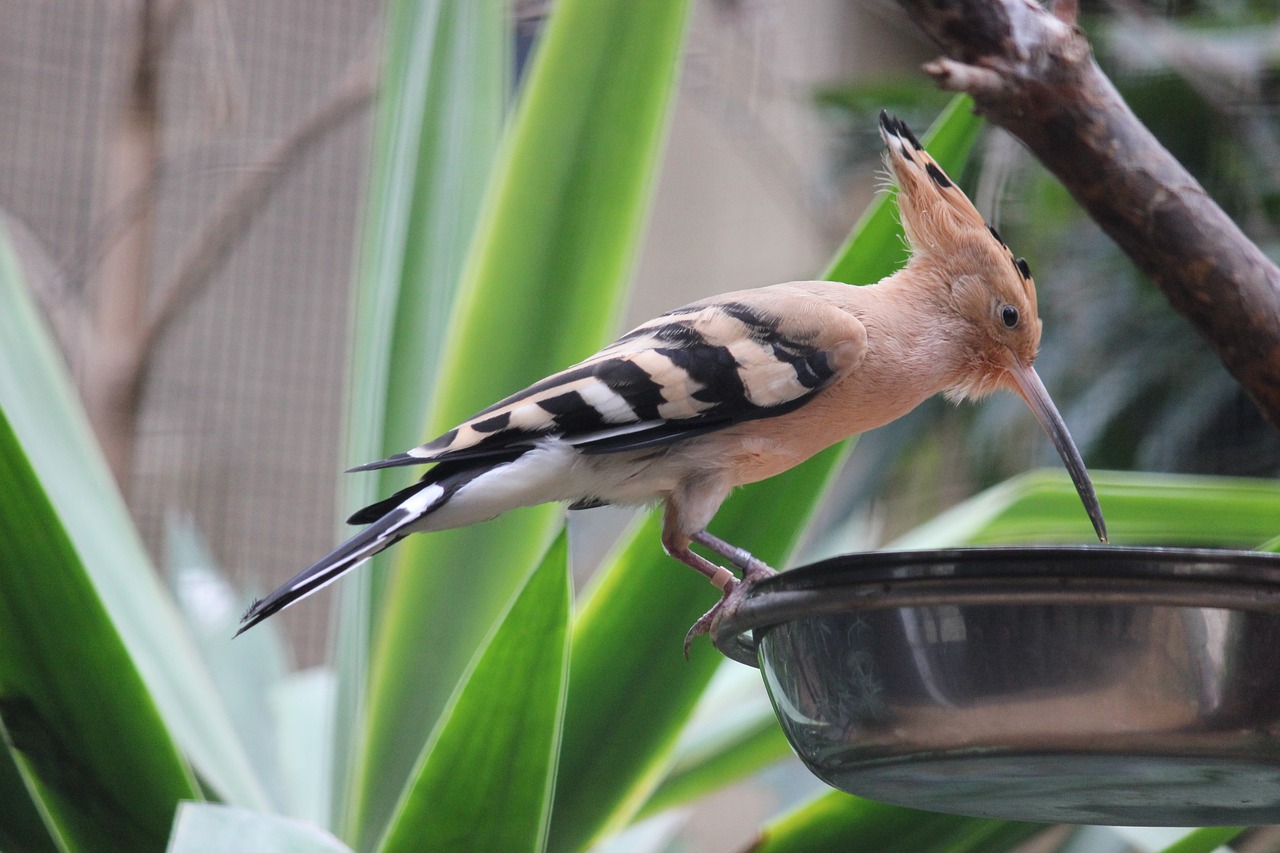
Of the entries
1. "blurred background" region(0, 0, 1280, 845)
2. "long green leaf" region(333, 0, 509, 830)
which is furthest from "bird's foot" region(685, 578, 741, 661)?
"blurred background" region(0, 0, 1280, 845)

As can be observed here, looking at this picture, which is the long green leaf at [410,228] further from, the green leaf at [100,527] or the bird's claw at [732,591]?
the bird's claw at [732,591]

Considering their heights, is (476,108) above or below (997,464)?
above

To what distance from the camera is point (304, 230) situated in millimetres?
3525

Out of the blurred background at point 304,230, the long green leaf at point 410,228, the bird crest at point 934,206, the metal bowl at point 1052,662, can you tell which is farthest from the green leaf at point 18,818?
the blurred background at point 304,230

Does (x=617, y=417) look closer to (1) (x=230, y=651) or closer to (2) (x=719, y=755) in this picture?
(2) (x=719, y=755)

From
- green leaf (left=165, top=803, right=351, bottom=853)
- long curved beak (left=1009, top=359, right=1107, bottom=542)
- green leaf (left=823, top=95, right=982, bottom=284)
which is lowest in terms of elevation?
green leaf (left=165, top=803, right=351, bottom=853)

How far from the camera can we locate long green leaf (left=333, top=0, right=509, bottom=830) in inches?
56.1

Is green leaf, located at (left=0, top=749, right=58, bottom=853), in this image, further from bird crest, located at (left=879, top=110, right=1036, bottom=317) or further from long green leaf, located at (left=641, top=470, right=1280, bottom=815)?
bird crest, located at (left=879, top=110, right=1036, bottom=317)

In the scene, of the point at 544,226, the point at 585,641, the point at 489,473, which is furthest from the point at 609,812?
the point at 544,226

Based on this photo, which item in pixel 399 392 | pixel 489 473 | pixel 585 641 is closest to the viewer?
pixel 489 473

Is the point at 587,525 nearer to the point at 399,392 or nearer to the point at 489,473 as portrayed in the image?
the point at 399,392

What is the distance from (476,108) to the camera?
5.52 feet

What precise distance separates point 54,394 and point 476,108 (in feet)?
2.05

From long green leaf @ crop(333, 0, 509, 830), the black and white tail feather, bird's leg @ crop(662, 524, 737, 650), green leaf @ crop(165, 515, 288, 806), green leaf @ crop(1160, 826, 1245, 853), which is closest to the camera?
the black and white tail feather
